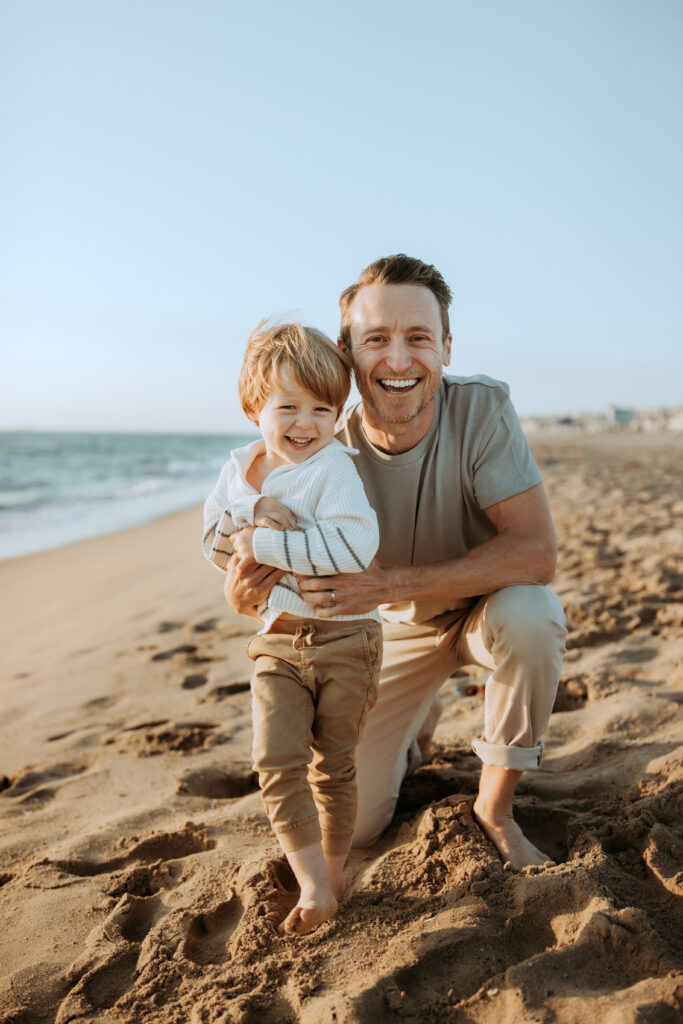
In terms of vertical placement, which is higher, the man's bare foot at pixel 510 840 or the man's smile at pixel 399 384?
the man's smile at pixel 399 384

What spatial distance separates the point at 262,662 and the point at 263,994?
0.83 metres

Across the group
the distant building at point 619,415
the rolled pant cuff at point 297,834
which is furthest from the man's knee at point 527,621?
the distant building at point 619,415

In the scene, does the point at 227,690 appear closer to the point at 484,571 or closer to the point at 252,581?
the point at 252,581

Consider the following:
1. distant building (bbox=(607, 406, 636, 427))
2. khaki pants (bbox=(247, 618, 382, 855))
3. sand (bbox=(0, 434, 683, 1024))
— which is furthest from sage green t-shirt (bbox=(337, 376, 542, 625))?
distant building (bbox=(607, 406, 636, 427))

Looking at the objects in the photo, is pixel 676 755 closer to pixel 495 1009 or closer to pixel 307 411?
pixel 495 1009

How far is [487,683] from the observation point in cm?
232

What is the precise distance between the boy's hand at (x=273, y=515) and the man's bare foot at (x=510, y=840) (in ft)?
3.56

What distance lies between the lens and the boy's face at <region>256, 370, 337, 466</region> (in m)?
2.21

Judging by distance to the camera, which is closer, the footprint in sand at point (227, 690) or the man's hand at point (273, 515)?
the man's hand at point (273, 515)

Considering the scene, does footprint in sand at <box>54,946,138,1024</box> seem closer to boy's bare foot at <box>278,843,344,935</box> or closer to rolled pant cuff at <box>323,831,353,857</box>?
boy's bare foot at <box>278,843,344,935</box>

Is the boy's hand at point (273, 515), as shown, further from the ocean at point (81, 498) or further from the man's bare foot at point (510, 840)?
the ocean at point (81, 498)

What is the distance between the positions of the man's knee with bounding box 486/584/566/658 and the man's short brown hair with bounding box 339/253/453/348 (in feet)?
3.46

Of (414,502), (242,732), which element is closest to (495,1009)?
(414,502)

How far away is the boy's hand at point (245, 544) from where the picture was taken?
2146 millimetres
